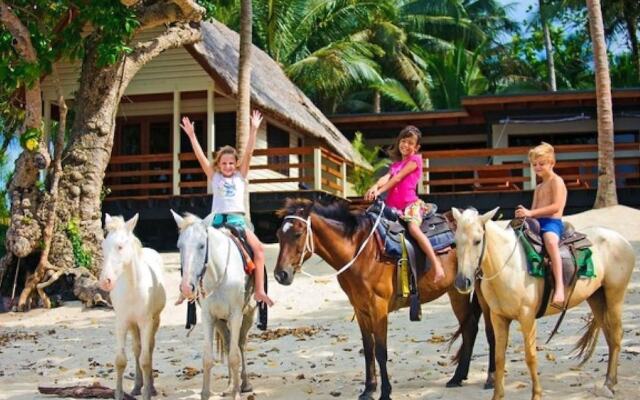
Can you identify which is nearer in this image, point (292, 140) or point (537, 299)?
point (537, 299)

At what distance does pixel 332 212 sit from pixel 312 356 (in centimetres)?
296

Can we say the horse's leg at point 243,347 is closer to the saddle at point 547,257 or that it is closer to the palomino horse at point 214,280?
the palomino horse at point 214,280

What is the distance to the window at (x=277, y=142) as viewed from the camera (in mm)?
23375

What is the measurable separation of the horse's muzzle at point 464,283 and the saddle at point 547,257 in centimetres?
82

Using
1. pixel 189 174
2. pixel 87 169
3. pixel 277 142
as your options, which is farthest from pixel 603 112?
pixel 87 169

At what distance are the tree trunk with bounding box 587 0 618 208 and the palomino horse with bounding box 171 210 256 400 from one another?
46.7 ft

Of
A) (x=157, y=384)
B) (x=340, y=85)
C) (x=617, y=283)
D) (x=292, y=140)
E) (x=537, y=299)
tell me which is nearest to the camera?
(x=537, y=299)

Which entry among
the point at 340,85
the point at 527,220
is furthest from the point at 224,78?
the point at 340,85

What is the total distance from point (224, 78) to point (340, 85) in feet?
56.1

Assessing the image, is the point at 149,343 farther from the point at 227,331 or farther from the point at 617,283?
the point at 617,283

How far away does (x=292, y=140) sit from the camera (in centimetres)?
2547

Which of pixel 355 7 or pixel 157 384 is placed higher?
pixel 355 7

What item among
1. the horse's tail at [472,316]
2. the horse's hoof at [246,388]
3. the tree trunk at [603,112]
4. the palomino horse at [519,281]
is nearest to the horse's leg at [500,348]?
the palomino horse at [519,281]

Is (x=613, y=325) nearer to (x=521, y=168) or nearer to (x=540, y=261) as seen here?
(x=540, y=261)
